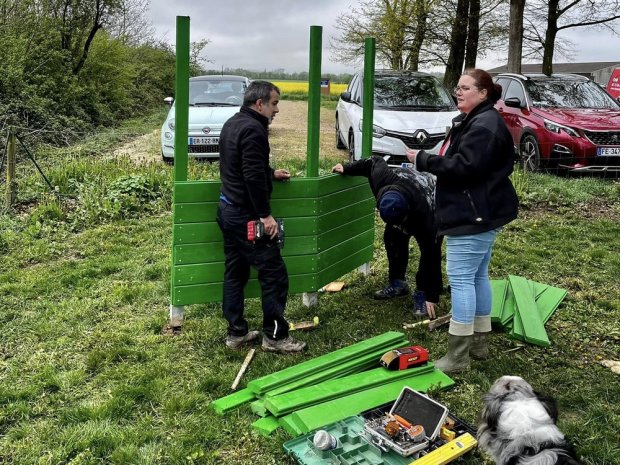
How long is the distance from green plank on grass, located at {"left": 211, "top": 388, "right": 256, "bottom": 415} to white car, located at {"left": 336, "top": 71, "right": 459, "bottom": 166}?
5686mm

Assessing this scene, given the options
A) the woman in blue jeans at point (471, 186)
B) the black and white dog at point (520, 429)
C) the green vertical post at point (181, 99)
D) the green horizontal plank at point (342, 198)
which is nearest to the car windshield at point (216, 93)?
the green horizontal plank at point (342, 198)

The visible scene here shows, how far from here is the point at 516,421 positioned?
99.7 inches

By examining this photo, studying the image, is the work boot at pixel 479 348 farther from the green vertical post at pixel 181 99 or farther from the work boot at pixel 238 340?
the green vertical post at pixel 181 99

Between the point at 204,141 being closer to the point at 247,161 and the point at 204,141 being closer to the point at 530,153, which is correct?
the point at 530,153

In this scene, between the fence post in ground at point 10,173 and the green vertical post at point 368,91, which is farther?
the fence post in ground at point 10,173

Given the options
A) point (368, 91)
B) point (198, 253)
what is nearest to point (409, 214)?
point (368, 91)

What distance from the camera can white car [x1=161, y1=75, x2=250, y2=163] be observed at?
9609 millimetres

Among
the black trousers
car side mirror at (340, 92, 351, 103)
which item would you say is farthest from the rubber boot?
car side mirror at (340, 92, 351, 103)

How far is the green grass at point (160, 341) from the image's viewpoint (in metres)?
3.20

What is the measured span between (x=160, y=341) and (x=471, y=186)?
255cm

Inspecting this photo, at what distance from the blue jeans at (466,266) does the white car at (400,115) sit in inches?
201

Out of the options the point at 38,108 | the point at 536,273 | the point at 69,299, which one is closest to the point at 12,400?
the point at 69,299

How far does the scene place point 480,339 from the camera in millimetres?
4141

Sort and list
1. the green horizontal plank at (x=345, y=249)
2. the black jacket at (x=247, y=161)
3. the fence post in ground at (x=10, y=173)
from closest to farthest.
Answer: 1. the black jacket at (x=247, y=161)
2. the green horizontal plank at (x=345, y=249)
3. the fence post in ground at (x=10, y=173)
